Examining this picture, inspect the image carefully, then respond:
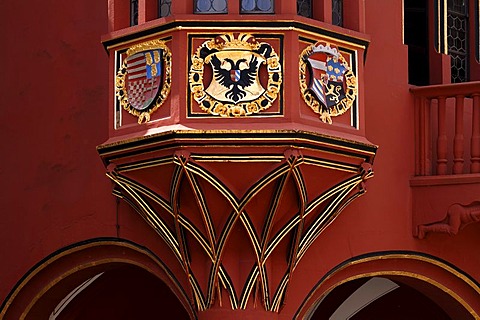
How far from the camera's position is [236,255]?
16.3 m

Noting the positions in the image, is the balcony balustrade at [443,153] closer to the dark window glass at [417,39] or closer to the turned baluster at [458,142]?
the turned baluster at [458,142]

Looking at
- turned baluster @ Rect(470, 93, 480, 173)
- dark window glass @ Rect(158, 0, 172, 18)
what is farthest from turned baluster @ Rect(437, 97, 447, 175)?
dark window glass @ Rect(158, 0, 172, 18)

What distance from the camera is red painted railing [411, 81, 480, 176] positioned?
17031 millimetres

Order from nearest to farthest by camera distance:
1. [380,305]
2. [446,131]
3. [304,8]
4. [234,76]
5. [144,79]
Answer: [234,76], [144,79], [304,8], [446,131], [380,305]

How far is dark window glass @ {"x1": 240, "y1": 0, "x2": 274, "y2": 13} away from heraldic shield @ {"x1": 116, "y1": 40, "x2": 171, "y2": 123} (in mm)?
802

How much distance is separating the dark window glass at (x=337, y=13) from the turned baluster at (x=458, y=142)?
146 cm

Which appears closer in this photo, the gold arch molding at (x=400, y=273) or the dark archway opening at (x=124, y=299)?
the gold arch molding at (x=400, y=273)

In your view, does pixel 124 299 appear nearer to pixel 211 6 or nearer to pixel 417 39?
pixel 417 39

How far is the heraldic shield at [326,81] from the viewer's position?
52.0ft

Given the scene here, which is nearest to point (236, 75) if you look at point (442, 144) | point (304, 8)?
point (304, 8)

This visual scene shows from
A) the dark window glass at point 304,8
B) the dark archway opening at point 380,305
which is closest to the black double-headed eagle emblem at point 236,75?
the dark window glass at point 304,8

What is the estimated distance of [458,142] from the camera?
17.0 meters

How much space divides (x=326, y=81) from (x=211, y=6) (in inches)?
49.3

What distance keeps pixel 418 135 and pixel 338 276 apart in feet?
5.23
